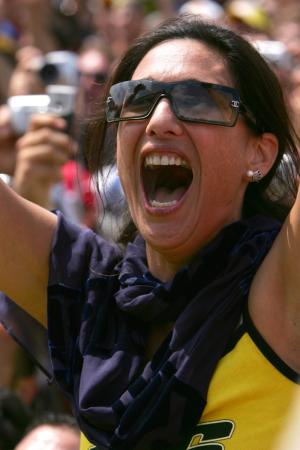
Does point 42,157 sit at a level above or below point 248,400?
below

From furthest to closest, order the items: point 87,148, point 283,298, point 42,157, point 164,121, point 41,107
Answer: point 41,107
point 42,157
point 87,148
point 164,121
point 283,298

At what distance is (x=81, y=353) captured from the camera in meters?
2.12

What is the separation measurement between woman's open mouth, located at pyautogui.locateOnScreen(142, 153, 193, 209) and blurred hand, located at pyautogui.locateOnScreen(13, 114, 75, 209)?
135 centimetres

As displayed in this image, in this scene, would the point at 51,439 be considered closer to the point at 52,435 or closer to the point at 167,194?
the point at 52,435

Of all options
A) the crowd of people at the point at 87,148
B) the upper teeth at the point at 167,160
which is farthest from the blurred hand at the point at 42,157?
the upper teeth at the point at 167,160

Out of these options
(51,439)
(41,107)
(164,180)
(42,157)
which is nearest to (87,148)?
(164,180)

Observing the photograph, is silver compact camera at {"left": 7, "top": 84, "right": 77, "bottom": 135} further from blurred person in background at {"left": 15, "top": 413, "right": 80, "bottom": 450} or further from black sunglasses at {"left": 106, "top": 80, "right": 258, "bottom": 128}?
black sunglasses at {"left": 106, "top": 80, "right": 258, "bottom": 128}

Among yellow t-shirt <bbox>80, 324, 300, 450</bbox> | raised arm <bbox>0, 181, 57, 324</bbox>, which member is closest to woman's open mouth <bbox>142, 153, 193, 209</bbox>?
raised arm <bbox>0, 181, 57, 324</bbox>

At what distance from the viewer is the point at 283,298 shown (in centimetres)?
192

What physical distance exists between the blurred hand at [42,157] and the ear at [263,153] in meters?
1.52

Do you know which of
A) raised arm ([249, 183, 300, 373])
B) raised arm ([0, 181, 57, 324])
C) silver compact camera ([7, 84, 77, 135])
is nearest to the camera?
raised arm ([249, 183, 300, 373])

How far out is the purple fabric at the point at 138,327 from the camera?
1.93 meters

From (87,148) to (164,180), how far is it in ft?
0.99

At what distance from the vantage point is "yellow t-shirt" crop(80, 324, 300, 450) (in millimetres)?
1898
